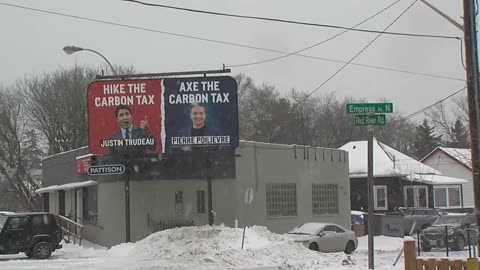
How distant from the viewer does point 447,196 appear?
179 feet

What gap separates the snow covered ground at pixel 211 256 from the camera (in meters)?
18.4

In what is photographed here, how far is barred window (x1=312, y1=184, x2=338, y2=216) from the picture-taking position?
104 ft

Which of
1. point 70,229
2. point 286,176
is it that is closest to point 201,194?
point 286,176

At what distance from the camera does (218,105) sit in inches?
1014

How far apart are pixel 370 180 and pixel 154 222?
1472 cm

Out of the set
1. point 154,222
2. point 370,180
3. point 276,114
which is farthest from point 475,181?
point 276,114

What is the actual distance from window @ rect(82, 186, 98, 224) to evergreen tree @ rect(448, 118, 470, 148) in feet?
199

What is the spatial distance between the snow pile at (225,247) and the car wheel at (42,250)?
123 inches

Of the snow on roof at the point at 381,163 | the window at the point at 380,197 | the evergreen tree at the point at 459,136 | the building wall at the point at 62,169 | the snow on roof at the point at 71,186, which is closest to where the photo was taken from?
the snow on roof at the point at 71,186

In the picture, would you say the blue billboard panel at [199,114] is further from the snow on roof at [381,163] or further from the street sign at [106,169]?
the snow on roof at [381,163]

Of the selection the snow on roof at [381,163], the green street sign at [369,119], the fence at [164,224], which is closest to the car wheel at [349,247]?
the fence at [164,224]

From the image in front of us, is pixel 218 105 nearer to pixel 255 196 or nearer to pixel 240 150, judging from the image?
pixel 240 150

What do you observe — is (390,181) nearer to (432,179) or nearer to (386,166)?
(386,166)

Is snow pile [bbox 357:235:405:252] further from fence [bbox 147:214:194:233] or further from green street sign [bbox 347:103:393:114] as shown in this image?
green street sign [bbox 347:103:393:114]
